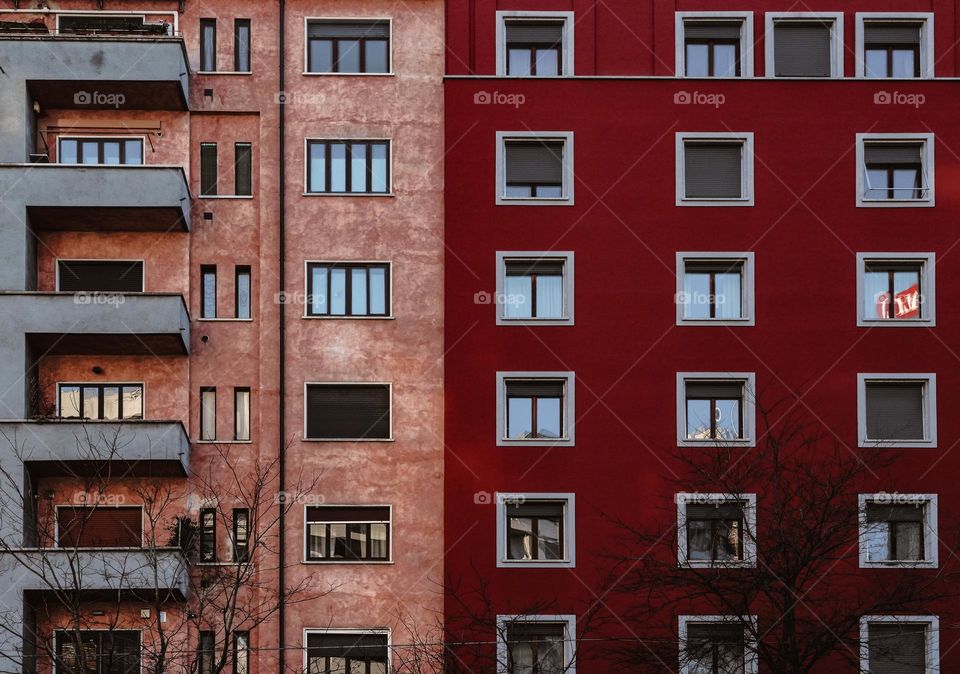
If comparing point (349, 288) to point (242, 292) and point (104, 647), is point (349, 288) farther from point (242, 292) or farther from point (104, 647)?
point (104, 647)

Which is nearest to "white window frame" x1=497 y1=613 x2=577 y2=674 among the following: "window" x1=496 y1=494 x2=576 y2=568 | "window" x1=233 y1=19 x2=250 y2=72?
"window" x1=496 y1=494 x2=576 y2=568

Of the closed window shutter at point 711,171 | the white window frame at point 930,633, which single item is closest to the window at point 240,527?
the closed window shutter at point 711,171

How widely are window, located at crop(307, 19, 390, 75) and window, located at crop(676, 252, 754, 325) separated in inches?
374

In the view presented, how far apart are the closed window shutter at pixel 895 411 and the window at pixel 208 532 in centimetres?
1654

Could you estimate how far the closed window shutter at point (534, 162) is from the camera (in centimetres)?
3216

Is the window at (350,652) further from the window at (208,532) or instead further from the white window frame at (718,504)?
the white window frame at (718,504)

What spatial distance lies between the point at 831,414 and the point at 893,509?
9.26 feet

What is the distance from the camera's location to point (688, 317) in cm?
3153

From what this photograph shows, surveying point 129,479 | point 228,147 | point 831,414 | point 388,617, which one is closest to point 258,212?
point 228,147

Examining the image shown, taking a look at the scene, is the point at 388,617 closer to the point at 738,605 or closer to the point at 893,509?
the point at 738,605

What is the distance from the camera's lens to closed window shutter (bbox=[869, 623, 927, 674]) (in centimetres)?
3020

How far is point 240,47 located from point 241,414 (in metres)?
9.67

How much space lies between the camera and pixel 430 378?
3133 centimetres

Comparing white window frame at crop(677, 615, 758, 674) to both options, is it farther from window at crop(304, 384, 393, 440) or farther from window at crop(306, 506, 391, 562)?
window at crop(304, 384, 393, 440)
